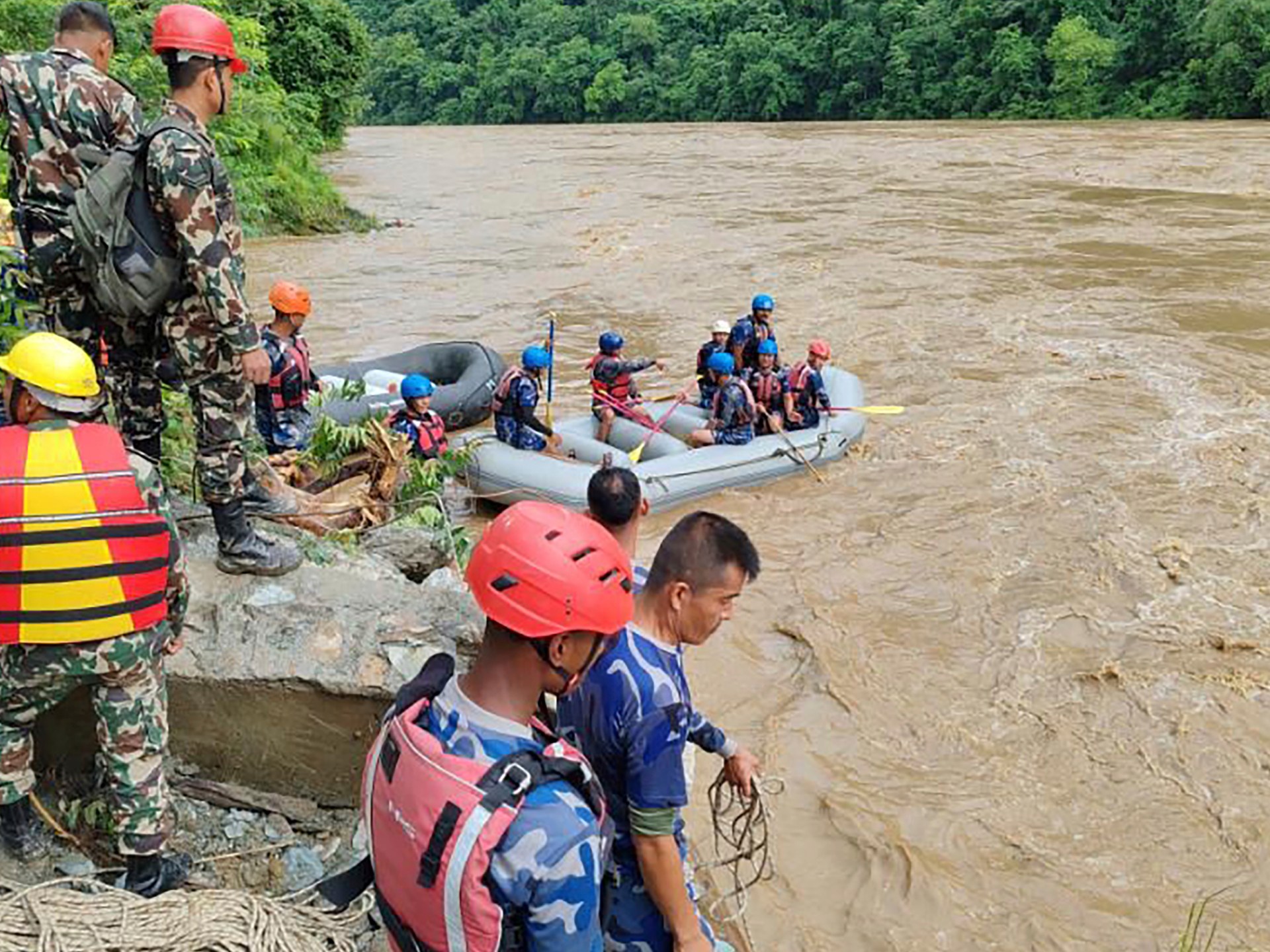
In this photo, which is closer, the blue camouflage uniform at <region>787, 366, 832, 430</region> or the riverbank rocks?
the riverbank rocks

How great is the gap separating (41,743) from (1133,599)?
5.30 meters

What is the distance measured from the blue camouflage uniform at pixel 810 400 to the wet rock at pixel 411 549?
452 cm

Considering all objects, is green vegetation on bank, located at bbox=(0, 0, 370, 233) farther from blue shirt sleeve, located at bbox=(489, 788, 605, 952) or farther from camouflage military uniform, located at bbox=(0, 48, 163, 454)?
blue shirt sleeve, located at bbox=(489, 788, 605, 952)

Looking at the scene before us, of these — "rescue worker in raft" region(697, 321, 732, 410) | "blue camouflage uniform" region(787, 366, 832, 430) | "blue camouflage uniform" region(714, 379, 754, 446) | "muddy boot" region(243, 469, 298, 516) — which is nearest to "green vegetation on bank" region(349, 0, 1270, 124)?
"rescue worker in raft" region(697, 321, 732, 410)

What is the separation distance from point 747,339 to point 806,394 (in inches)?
33.1

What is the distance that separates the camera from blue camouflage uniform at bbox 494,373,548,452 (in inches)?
298

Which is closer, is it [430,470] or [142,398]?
[142,398]

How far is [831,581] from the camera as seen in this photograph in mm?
6438

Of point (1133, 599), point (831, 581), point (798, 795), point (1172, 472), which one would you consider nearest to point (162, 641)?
point (798, 795)

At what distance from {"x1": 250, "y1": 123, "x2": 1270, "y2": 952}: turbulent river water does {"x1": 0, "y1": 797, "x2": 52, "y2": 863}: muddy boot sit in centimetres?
210

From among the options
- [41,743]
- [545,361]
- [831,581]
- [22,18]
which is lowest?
[831,581]

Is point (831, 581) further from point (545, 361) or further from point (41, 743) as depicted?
point (41, 743)

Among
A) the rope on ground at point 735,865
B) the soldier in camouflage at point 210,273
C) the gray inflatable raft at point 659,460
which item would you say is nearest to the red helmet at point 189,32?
the soldier in camouflage at point 210,273

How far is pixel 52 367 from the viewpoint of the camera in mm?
2309
